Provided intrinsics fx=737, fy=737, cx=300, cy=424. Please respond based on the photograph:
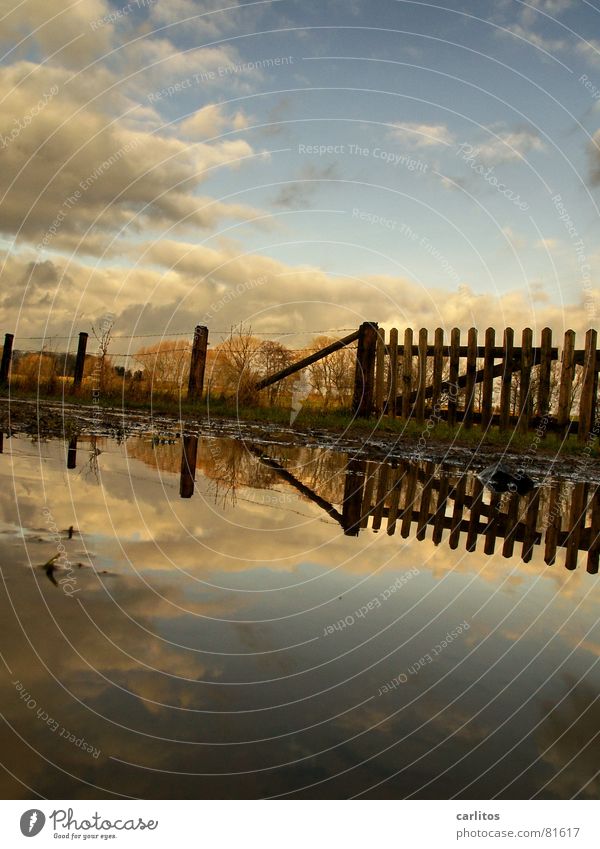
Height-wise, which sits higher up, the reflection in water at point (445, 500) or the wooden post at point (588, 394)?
the wooden post at point (588, 394)

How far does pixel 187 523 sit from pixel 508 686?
118 inches

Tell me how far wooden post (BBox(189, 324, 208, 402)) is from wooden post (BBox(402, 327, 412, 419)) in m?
5.35

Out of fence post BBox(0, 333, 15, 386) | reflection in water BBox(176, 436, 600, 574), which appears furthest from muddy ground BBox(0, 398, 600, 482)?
fence post BBox(0, 333, 15, 386)

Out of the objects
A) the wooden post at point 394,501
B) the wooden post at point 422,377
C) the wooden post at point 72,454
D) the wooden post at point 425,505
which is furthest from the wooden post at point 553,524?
the wooden post at point 422,377

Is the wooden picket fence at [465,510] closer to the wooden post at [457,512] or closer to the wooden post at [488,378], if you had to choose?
the wooden post at [457,512]

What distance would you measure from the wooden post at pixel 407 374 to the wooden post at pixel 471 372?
132cm

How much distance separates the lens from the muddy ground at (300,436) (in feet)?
37.7

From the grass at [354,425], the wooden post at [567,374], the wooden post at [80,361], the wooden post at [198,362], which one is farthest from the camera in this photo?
the wooden post at [80,361]

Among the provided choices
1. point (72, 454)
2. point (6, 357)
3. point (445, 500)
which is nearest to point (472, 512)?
point (445, 500)

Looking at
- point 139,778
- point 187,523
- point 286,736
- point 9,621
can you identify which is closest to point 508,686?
point 286,736

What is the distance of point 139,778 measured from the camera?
2.13 meters

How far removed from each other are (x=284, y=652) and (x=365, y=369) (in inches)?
563

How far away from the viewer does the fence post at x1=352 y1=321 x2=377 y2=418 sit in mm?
17016

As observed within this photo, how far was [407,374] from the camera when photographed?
16625 millimetres
